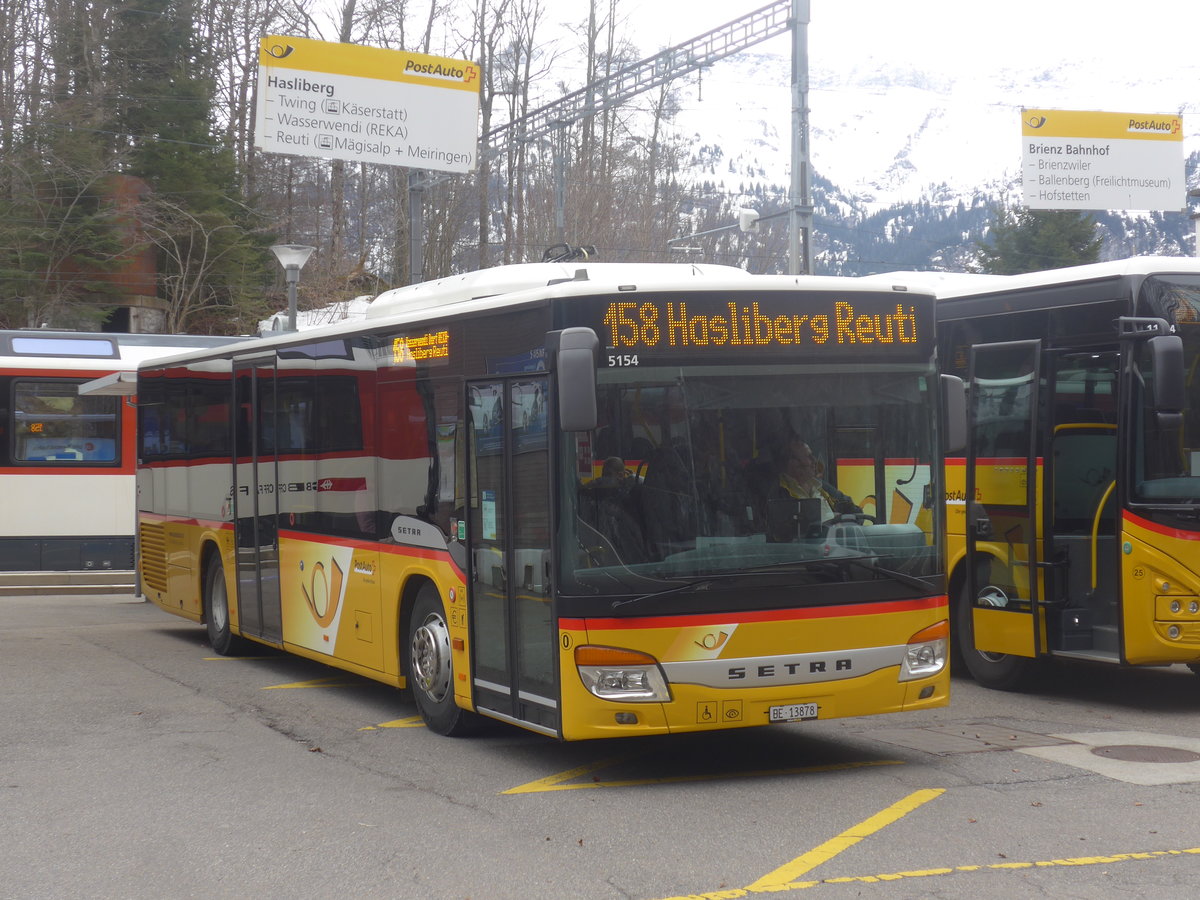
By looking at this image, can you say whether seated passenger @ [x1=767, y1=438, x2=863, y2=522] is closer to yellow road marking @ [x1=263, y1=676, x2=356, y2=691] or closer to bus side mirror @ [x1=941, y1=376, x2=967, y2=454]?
bus side mirror @ [x1=941, y1=376, x2=967, y2=454]

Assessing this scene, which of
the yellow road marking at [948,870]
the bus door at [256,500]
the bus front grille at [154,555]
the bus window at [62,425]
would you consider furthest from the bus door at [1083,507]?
the bus window at [62,425]

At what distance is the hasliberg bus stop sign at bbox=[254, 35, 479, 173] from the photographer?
18125mm

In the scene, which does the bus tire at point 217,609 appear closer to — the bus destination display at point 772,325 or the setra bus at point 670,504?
the setra bus at point 670,504

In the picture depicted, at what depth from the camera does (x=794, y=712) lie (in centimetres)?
800

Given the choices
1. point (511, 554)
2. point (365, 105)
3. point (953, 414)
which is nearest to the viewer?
point (511, 554)

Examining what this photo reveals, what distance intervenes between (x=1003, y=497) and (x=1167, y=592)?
148 cm

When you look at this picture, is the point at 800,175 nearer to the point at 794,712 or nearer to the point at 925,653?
the point at 925,653

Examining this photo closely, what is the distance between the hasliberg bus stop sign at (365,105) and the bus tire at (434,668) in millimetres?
9975

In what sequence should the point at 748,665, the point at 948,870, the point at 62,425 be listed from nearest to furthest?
the point at 948,870, the point at 748,665, the point at 62,425

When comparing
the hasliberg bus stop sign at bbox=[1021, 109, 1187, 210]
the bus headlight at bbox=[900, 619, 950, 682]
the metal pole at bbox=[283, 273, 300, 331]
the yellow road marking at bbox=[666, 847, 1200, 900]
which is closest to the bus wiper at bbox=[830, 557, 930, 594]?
the bus headlight at bbox=[900, 619, 950, 682]

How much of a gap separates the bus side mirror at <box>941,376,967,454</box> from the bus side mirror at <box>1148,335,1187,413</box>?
151 cm

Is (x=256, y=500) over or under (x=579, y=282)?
under

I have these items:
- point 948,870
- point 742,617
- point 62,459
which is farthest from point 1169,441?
point 62,459

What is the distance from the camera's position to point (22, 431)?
21562 mm
